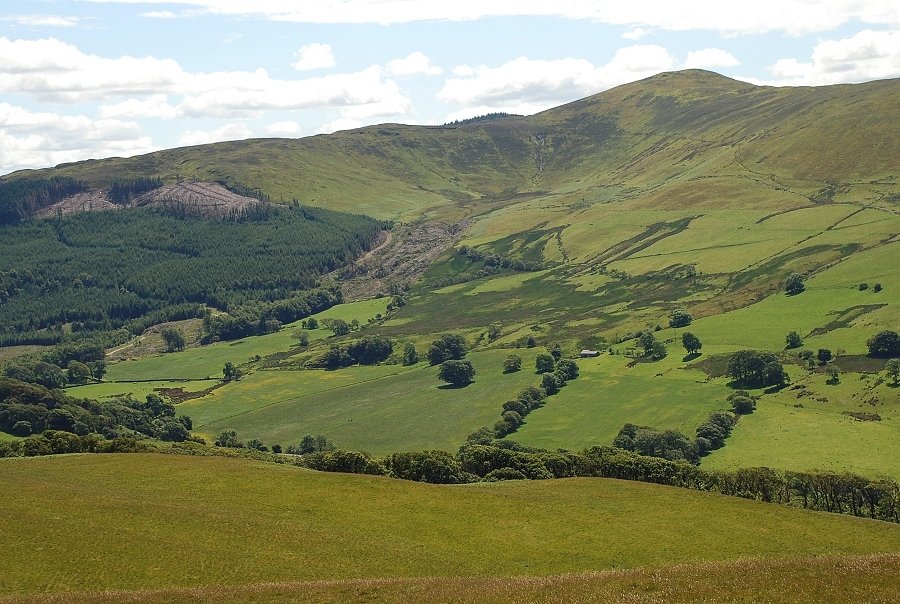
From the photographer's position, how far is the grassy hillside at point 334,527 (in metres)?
67.2

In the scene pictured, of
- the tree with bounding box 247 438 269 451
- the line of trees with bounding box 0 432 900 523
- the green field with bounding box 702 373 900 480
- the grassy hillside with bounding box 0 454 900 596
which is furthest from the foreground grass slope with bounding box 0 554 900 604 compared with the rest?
the tree with bounding box 247 438 269 451

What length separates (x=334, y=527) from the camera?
3228 inches

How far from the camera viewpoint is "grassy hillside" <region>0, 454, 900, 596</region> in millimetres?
67188

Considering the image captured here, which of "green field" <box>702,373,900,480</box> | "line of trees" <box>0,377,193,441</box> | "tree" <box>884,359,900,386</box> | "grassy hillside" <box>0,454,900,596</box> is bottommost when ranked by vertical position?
"green field" <box>702,373,900,480</box>

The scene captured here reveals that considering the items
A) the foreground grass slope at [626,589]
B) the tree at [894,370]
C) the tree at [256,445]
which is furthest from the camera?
the tree at [256,445]

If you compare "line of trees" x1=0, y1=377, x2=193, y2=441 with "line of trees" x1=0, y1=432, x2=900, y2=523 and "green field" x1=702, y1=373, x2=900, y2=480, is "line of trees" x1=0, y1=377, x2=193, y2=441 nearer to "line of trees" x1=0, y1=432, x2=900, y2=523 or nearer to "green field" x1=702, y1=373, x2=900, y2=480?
"line of trees" x1=0, y1=432, x2=900, y2=523

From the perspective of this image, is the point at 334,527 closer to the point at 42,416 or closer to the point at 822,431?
the point at 822,431

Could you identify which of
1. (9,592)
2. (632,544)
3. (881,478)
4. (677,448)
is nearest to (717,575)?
(632,544)

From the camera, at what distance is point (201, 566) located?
66938mm

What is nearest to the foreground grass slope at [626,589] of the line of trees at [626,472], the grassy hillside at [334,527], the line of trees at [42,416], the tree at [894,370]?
the grassy hillside at [334,527]

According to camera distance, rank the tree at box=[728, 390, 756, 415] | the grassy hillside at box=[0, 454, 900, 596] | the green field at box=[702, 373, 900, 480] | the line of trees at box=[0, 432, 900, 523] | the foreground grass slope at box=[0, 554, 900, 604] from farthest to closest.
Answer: the tree at box=[728, 390, 756, 415], the green field at box=[702, 373, 900, 480], the line of trees at box=[0, 432, 900, 523], the grassy hillside at box=[0, 454, 900, 596], the foreground grass slope at box=[0, 554, 900, 604]

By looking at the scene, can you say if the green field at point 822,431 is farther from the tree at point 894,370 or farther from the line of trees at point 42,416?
the line of trees at point 42,416

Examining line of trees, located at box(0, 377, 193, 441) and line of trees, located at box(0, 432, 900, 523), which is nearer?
line of trees, located at box(0, 432, 900, 523)

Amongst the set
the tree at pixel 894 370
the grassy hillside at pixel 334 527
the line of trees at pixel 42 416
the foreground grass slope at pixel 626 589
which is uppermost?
the foreground grass slope at pixel 626 589
